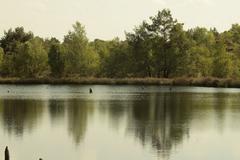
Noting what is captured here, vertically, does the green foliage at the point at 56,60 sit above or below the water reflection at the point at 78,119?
above

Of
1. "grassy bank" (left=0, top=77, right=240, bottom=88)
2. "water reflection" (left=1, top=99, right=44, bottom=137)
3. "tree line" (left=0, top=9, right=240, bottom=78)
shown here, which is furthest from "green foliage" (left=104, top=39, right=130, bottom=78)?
"water reflection" (left=1, top=99, right=44, bottom=137)

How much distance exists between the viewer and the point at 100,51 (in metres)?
146

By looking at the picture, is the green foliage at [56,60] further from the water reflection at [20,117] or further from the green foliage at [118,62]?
the water reflection at [20,117]

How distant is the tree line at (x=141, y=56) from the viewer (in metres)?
117

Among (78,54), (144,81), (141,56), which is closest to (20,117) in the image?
(144,81)

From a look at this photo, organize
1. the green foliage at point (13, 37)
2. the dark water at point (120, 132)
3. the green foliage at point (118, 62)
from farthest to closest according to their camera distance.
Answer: the green foliage at point (13, 37) < the green foliage at point (118, 62) < the dark water at point (120, 132)

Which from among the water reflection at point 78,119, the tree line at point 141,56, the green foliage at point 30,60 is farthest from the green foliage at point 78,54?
the water reflection at point 78,119

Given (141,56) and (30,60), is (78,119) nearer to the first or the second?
(141,56)

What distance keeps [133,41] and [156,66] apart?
764cm

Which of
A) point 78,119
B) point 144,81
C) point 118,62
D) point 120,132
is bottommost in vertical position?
point 120,132

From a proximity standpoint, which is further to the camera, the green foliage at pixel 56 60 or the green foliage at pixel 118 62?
the green foliage at pixel 56 60

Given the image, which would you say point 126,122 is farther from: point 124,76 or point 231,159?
point 124,76

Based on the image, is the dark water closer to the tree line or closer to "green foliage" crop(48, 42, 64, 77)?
the tree line

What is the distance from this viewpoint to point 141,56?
118562mm
